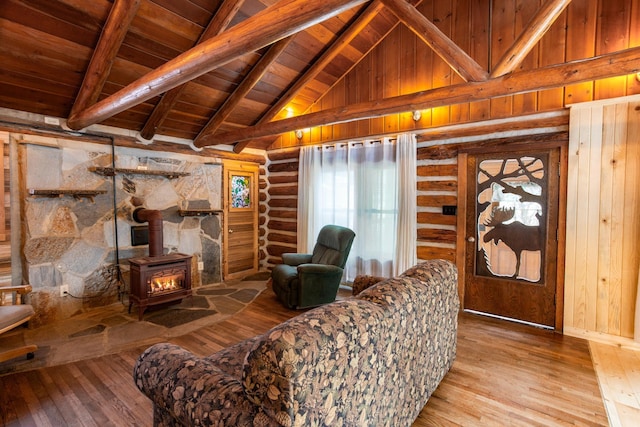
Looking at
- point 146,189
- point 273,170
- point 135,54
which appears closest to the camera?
point 135,54

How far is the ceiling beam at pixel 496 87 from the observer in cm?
229

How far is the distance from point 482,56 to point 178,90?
389 cm

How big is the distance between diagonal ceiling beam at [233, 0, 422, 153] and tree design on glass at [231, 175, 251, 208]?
1.26m

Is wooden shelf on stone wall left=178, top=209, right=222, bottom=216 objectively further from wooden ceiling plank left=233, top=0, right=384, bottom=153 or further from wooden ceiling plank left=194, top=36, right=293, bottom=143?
wooden ceiling plank left=233, top=0, right=384, bottom=153

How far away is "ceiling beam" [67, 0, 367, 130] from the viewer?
1860mm

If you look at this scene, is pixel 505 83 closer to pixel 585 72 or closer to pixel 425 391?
pixel 585 72

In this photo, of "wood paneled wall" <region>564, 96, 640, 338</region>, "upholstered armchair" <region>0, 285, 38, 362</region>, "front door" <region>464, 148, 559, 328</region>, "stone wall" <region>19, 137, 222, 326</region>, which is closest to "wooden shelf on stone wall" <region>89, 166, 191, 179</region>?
"stone wall" <region>19, 137, 222, 326</region>

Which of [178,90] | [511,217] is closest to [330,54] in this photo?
[178,90]

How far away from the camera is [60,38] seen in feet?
9.51

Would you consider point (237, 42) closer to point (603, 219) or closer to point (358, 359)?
point (358, 359)

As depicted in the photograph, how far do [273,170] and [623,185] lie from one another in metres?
5.03

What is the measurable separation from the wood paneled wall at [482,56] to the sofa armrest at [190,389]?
3.96 metres

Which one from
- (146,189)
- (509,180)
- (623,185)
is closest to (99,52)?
(146,189)

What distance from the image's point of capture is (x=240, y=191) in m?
5.77
